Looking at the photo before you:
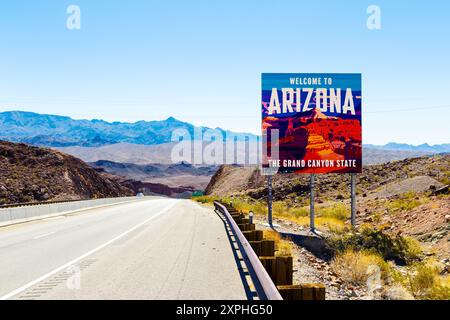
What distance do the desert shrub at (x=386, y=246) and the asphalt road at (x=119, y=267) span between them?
13.1 feet

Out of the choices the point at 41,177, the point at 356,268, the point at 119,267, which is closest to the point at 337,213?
the point at 356,268

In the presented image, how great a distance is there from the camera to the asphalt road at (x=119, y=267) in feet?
24.9

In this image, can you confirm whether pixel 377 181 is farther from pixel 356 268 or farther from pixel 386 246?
pixel 356 268

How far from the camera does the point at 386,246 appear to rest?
1594 centimetres

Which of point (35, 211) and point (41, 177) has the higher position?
point (41, 177)

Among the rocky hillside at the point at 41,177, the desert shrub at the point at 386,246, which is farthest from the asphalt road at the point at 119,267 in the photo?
the rocky hillside at the point at 41,177

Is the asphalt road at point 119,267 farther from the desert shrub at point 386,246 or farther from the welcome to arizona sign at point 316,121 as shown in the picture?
the welcome to arizona sign at point 316,121

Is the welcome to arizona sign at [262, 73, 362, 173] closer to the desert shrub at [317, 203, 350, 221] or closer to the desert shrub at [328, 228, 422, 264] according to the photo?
the desert shrub at [328, 228, 422, 264]

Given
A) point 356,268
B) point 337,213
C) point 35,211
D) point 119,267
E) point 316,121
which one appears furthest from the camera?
point 337,213

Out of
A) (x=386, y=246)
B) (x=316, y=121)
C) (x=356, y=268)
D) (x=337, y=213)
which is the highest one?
(x=316, y=121)

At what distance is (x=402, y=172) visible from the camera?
5000 cm

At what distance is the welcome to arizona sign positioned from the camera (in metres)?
22.4

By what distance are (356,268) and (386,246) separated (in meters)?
6.17

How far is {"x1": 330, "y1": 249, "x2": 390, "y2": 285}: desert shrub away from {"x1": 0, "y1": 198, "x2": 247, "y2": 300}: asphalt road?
2574mm
